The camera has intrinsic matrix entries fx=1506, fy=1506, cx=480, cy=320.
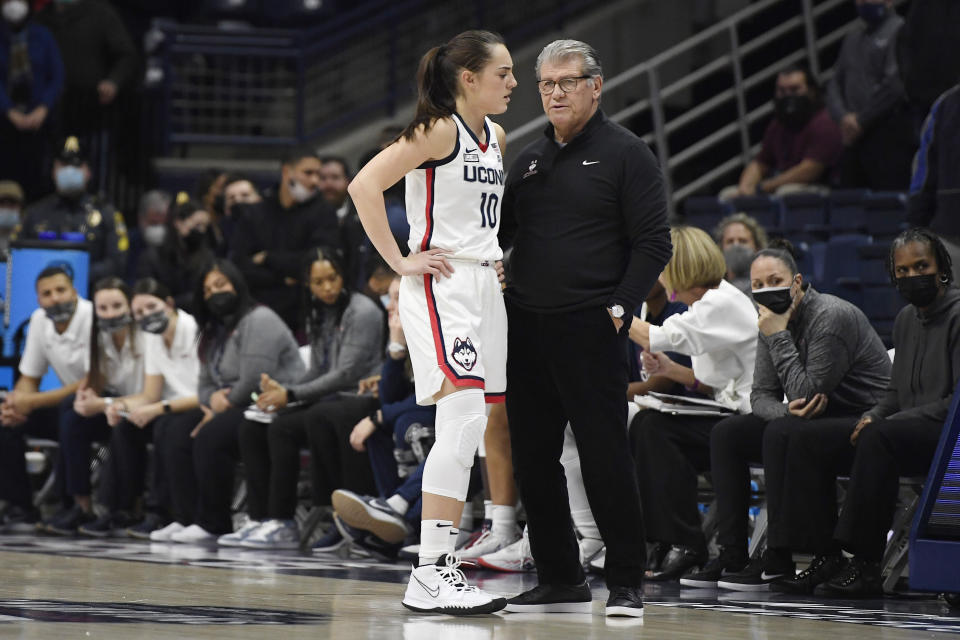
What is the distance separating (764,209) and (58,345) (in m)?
4.14

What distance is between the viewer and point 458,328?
426 centimetres

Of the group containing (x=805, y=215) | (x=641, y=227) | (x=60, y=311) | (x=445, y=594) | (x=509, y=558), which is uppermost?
(x=805, y=215)

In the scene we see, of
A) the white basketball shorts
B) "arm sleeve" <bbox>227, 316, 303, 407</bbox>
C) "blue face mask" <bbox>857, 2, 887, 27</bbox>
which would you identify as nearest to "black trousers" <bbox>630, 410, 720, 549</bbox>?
the white basketball shorts

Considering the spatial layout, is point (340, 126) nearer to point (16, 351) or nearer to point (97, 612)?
point (16, 351)

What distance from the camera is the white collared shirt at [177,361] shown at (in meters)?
8.27

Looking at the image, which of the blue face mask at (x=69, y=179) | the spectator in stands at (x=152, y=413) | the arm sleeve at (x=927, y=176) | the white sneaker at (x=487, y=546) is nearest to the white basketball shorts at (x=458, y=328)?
the white sneaker at (x=487, y=546)

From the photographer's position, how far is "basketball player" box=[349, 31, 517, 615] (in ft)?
14.0

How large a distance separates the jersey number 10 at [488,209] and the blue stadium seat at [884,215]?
4.18m

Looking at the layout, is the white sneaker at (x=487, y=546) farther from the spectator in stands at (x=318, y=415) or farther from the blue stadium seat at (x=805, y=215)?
the blue stadium seat at (x=805, y=215)

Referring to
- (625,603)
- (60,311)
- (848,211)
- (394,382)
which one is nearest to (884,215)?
(848,211)

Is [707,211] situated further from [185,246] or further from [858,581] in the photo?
[858,581]

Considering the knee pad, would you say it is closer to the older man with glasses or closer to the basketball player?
the basketball player

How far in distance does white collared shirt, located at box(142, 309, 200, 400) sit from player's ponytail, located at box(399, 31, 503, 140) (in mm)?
4202

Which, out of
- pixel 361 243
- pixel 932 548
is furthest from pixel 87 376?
pixel 932 548
